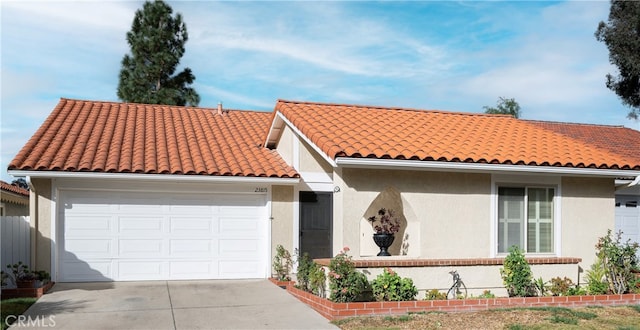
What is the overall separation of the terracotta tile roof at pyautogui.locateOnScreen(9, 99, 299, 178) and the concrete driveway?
266 centimetres

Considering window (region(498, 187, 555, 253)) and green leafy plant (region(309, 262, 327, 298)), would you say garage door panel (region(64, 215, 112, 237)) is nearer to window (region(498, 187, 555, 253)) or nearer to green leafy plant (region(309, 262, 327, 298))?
green leafy plant (region(309, 262, 327, 298))

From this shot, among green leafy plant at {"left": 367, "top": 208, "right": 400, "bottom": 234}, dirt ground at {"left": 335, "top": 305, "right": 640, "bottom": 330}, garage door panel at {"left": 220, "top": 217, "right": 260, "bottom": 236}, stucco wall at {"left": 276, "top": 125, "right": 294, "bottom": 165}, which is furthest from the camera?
stucco wall at {"left": 276, "top": 125, "right": 294, "bottom": 165}

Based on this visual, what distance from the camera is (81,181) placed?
14836 mm

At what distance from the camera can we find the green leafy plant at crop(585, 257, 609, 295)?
12969 mm

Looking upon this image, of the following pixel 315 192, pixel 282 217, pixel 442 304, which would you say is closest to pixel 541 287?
pixel 442 304

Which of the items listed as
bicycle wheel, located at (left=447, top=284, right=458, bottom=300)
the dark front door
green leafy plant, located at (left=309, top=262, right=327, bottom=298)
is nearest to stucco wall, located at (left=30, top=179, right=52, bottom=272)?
the dark front door

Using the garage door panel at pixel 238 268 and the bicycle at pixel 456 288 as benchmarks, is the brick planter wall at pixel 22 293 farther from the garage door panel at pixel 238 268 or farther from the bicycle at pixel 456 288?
the bicycle at pixel 456 288

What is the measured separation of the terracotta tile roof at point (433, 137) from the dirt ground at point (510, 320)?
304cm

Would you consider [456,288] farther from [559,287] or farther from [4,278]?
[4,278]

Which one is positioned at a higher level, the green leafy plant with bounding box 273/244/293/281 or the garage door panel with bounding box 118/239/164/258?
the garage door panel with bounding box 118/239/164/258

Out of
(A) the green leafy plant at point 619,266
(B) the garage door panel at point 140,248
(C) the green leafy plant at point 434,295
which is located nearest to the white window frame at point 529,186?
(A) the green leafy plant at point 619,266

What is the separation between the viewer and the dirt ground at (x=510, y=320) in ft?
33.3

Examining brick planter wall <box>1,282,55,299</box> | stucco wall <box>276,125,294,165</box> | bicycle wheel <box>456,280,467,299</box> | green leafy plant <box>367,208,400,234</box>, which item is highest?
stucco wall <box>276,125,294,165</box>

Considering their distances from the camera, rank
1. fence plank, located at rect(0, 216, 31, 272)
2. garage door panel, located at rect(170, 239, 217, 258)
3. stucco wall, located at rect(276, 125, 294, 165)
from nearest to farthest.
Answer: fence plank, located at rect(0, 216, 31, 272) < garage door panel, located at rect(170, 239, 217, 258) < stucco wall, located at rect(276, 125, 294, 165)
